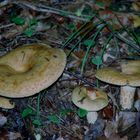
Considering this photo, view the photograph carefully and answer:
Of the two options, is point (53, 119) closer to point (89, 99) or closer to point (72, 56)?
point (89, 99)

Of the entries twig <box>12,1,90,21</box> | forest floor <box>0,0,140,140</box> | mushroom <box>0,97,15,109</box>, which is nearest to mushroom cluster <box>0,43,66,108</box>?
mushroom <box>0,97,15,109</box>

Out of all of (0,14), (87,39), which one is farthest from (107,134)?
(0,14)

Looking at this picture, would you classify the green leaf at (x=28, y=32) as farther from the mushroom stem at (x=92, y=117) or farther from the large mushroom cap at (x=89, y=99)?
the mushroom stem at (x=92, y=117)

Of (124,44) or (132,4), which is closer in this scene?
(124,44)

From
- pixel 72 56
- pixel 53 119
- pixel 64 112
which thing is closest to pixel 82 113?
pixel 64 112

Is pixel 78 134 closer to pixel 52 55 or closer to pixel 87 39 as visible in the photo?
pixel 52 55

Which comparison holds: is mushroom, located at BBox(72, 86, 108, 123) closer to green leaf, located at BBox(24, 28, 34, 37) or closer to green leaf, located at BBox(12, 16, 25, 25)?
green leaf, located at BBox(24, 28, 34, 37)

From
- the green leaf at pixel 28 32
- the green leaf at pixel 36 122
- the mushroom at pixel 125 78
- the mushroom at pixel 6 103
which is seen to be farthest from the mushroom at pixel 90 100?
the green leaf at pixel 28 32

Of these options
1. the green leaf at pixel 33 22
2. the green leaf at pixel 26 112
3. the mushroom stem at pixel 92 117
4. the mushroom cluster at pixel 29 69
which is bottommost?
the mushroom stem at pixel 92 117
